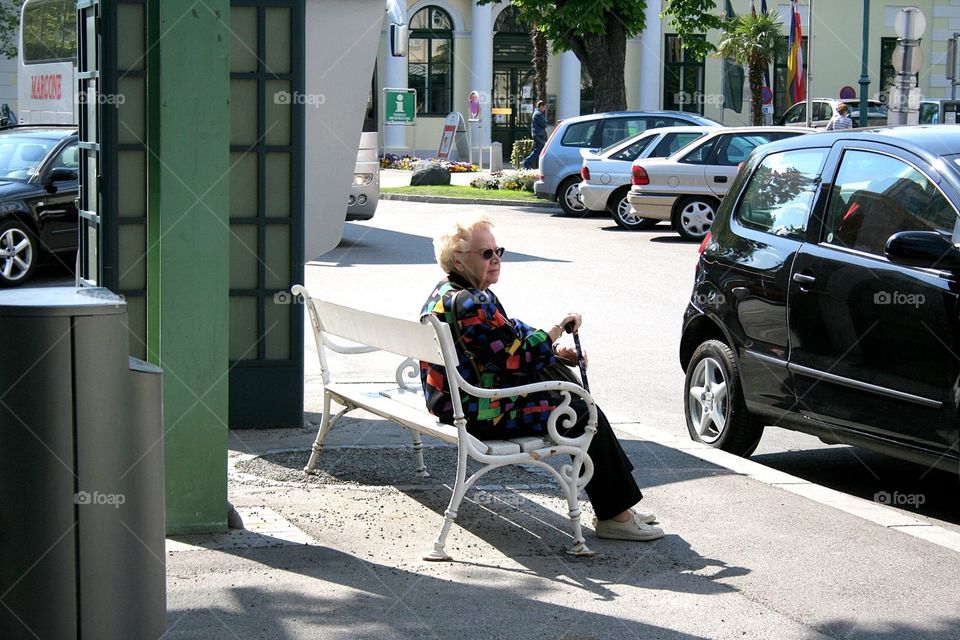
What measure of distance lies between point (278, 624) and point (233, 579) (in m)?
0.50

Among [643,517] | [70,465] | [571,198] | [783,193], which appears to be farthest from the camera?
[571,198]

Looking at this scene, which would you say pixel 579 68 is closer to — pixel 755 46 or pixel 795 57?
pixel 755 46

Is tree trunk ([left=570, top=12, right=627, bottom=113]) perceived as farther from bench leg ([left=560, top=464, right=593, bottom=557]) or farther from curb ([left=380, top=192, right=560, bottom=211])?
bench leg ([left=560, top=464, right=593, bottom=557])

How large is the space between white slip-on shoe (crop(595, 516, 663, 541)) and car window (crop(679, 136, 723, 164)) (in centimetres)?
1492

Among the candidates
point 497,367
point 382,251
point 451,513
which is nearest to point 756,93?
point 382,251

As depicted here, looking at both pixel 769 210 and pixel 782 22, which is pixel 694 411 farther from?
pixel 782 22

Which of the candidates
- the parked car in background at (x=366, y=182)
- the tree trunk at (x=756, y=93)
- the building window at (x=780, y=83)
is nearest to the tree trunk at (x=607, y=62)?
the parked car in background at (x=366, y=182)

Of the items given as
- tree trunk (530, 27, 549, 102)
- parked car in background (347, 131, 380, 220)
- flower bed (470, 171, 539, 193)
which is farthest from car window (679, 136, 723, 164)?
tree trunk (530, 27, 549, 102)

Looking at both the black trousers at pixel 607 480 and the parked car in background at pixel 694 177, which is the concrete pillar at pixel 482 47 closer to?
the parked car in background at pixel 694 177

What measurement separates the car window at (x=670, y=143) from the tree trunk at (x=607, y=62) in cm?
771

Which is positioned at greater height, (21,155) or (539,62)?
(539,62)

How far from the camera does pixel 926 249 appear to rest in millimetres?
5789

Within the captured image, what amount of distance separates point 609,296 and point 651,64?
117 ft

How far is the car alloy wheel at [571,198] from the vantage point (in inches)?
966
